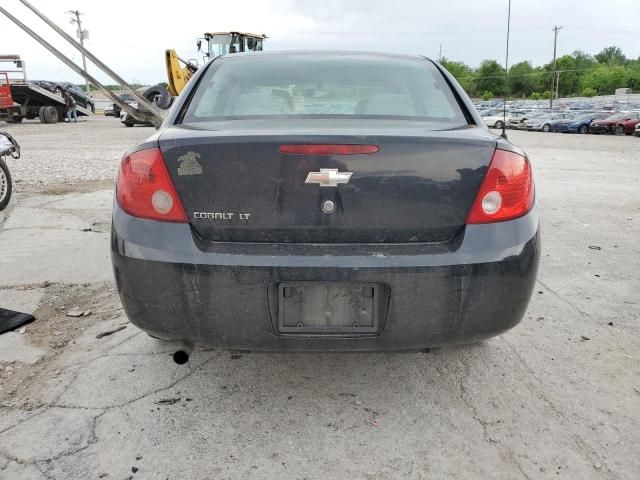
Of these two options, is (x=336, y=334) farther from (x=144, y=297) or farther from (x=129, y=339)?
(x=129, y=339)

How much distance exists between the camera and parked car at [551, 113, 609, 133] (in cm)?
3091

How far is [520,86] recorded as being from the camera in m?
115

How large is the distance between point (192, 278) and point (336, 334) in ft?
1.85

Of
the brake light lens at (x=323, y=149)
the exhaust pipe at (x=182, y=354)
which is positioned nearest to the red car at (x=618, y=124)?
the brake light lens at (x=323, y=149)

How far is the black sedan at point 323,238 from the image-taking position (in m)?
1.96

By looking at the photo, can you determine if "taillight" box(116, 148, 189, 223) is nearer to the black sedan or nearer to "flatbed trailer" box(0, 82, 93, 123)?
the black sedan

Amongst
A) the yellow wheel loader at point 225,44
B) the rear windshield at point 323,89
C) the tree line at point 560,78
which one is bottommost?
the rear windshield at point 323,89

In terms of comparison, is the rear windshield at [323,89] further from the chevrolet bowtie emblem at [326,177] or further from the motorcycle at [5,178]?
the motorcycle at [5,178]

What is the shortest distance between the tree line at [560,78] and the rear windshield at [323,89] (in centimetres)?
A: 10773

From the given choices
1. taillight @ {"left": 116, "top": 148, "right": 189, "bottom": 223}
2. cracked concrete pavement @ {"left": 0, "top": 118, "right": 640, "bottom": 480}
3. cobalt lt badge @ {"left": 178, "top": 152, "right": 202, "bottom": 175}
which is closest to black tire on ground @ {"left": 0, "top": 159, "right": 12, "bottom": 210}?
cracked concrete pavement @ {"left": 0, "top": 118, "right": 640, "bottom": 480}

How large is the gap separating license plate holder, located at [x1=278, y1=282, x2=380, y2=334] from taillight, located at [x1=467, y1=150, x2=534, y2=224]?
49 centimetres

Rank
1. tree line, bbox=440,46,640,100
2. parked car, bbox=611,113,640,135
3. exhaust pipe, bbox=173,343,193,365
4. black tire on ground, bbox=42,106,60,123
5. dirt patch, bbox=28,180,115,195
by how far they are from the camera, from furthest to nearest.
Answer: tree line, bbox=440,46,640,100 → parked car, bbox=611,113,640,135 → black tire on ground, bbox=42,106,60,123 → dirt patch, bbox=28,180,115,195 → exhaust pipe, bbox=173,343,193,365

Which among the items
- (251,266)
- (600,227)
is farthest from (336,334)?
(600,227)

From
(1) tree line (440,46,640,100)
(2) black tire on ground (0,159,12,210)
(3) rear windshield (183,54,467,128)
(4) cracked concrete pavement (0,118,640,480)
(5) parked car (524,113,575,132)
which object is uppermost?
(1) tree line (440,46,640,100)
